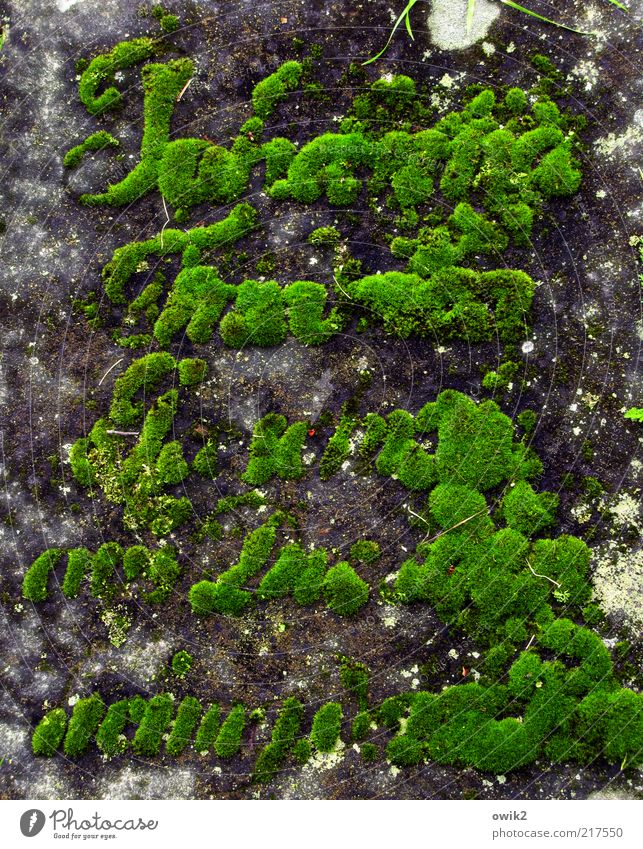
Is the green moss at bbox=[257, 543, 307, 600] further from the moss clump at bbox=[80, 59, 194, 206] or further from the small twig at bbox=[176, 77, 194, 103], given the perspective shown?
the small twig at bbox=[176, 77, 194, 103]

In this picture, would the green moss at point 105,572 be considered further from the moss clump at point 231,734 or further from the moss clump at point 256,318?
the moss clump at point 256,318

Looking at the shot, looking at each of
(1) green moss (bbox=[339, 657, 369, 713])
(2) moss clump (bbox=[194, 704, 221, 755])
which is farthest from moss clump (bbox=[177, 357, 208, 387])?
(2) moss clump (bbox=[194, 704, 221, 755])

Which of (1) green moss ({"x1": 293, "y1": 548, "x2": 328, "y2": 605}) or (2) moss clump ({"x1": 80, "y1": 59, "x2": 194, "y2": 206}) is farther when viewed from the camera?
(2) moss clump ({"x1": 80, "y1": 59, "x2": 194, "y2": 206})

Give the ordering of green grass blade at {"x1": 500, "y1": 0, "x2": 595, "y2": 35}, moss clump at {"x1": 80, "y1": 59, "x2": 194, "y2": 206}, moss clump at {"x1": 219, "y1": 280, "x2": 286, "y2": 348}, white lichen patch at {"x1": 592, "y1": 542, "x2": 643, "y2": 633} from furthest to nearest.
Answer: moss clump at {"x1": 80, "y1": 59, "x2": 194, "y2": 206}, moss clump at {"x1": 219, "y1": 280, "x2": 286, "y2": 348}, green grass blade at {"x1": 500, "y1": 0, "x2": 595, "y2": 35}, white lichen patch at {"x1": 592, "y1": 542, "x2": 643, "y2": 633}

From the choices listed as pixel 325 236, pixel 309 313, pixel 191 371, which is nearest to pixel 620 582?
pixel 309 313

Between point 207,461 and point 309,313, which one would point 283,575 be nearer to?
point 207,461
